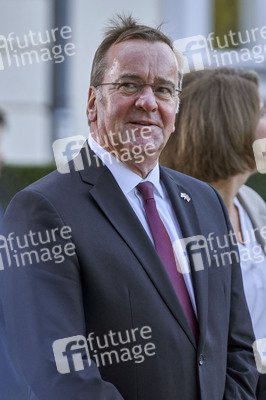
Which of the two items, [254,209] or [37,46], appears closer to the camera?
[254,209]

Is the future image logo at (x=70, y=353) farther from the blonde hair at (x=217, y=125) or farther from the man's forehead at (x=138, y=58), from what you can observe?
the blonde hair at (x=217, y=125)

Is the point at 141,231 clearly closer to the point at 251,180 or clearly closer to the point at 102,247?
the point at 102,247

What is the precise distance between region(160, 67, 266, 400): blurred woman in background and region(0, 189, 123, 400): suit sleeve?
1.12 m

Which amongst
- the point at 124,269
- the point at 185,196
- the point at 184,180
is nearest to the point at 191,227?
the point at 185,196

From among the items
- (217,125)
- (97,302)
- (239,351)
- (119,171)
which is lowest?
(239,351)

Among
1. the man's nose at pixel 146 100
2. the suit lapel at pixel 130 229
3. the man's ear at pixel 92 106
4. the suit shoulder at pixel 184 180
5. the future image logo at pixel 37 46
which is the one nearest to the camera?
the suit lapel at pixel 130 229

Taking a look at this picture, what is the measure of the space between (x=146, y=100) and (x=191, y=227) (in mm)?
431

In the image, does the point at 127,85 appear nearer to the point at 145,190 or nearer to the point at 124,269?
the point at 145,190

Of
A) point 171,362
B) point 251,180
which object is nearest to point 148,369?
point 171,362

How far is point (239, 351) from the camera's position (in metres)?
2.51

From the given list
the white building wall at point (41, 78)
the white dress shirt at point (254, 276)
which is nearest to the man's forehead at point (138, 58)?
the white dress shirt at point (254, 276)

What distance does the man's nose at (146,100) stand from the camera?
7.62ft

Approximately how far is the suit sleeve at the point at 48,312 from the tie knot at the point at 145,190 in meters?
0.33

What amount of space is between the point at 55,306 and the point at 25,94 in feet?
18.1
